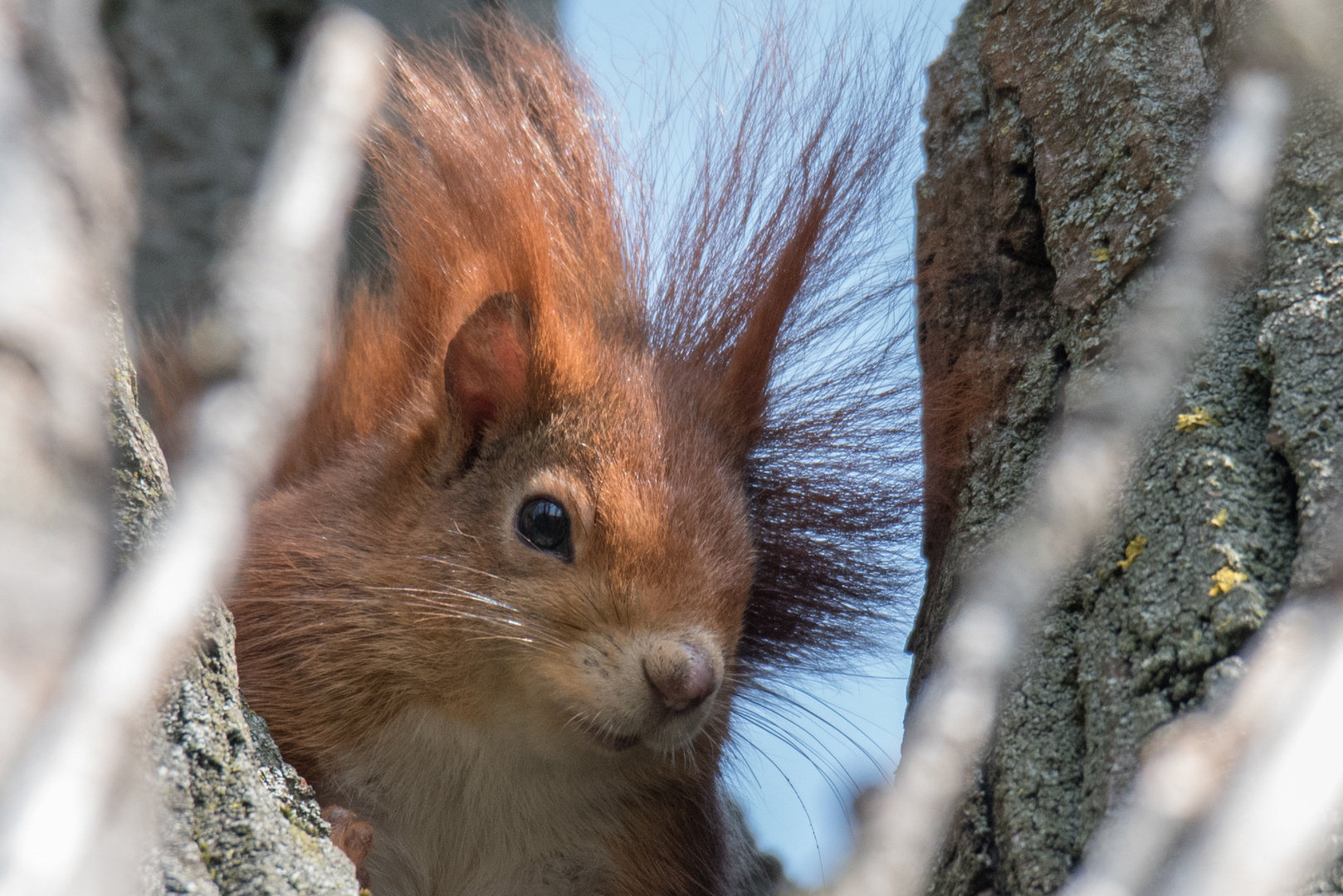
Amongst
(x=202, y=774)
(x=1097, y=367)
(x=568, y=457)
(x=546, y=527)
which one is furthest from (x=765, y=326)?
(x=202, y=774)

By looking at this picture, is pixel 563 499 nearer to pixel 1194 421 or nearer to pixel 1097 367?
pixel 1097 367

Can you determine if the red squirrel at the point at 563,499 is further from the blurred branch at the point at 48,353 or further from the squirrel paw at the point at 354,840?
the blurred branch at the point at 48,353

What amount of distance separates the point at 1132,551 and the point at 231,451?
1.07 meters

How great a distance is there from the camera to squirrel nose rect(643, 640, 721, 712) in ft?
5.43

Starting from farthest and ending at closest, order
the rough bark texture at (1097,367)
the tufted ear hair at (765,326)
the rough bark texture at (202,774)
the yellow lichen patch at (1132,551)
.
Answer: the tufted ear hair at (765,326)
the yellow lichen patch at (1132,551)
the rough bark texture at (1097,367)
the rough bark texture at (202,774)

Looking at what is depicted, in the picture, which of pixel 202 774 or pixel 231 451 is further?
pixel 231 451

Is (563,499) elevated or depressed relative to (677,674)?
elevated

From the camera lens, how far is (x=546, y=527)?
185cm

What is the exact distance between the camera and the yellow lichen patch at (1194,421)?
4.52 feet

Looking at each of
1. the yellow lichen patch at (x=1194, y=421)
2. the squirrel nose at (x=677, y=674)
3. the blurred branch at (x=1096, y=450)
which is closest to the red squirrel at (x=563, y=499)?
the squirrel nose at (x=677, y=674)

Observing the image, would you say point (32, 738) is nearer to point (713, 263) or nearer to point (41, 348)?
point (41, 348)

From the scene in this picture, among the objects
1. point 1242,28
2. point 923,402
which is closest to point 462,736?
point 923,402

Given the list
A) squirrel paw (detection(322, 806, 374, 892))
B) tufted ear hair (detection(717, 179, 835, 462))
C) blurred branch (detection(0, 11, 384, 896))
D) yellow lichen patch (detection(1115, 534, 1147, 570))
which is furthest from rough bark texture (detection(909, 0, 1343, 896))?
blurred branch (detection(0, 11, 384, 896))

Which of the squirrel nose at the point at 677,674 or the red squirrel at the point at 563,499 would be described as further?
the red squirrel at the point at 563,499
